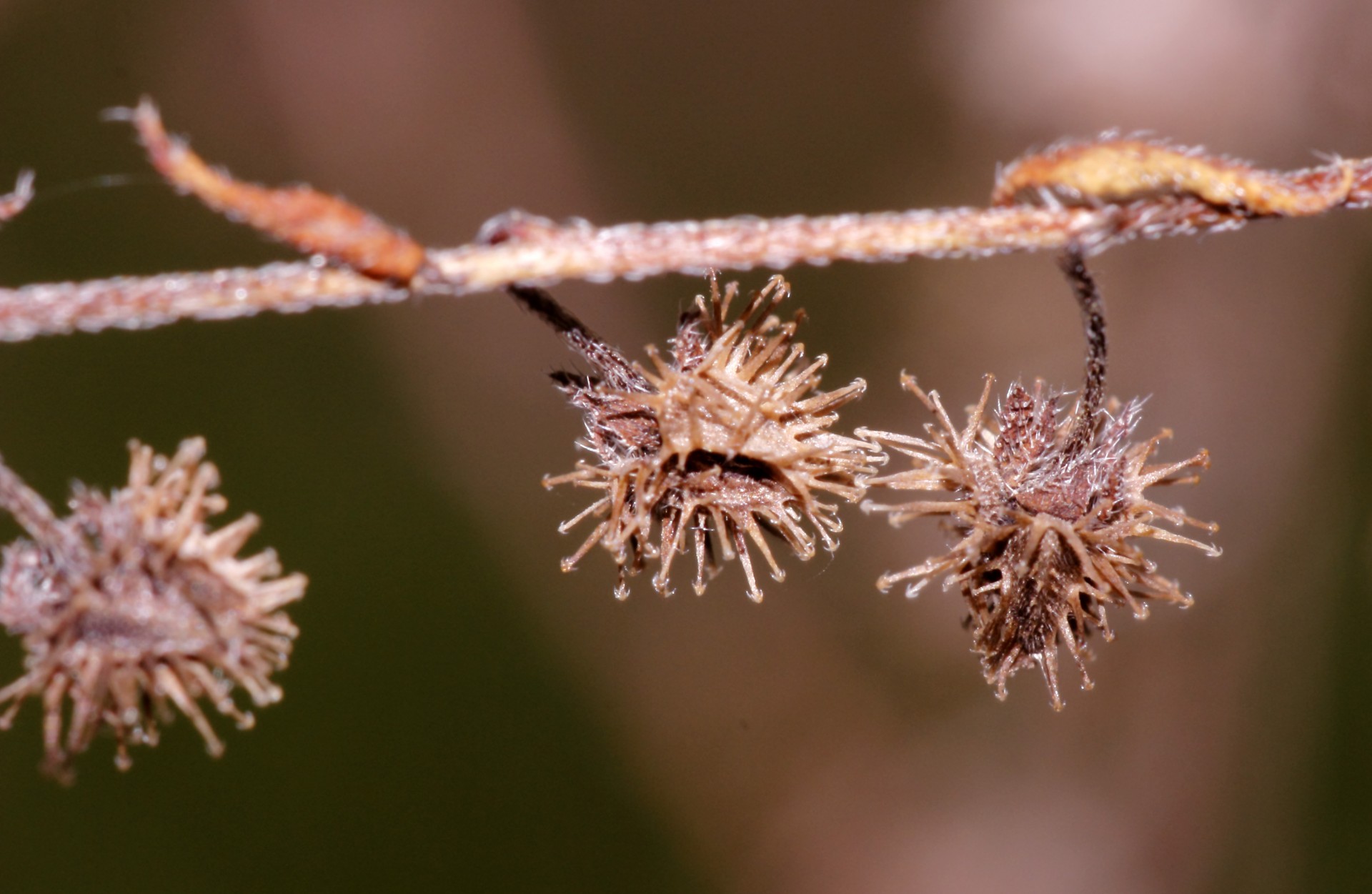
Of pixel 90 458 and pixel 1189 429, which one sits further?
pixel 1189 429

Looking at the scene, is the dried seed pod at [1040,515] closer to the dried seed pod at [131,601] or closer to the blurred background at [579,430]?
the dried seed pod at [131,601]

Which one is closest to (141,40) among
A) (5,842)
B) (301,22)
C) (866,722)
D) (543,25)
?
(301,22)

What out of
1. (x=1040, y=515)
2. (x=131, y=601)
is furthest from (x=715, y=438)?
(x=131, y=601)

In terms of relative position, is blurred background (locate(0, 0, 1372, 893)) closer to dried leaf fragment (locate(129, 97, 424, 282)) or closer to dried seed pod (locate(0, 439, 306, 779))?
dried seed pod (locate(0, 439, 306, 779))

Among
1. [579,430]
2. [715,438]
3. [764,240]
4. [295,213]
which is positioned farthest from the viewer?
[579,430]

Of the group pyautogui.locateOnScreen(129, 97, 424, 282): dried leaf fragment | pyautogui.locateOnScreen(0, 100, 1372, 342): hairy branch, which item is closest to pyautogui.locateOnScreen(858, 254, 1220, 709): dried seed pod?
pyautogui.locateOnScreen(0, 100, 1372, 342): hairy branch

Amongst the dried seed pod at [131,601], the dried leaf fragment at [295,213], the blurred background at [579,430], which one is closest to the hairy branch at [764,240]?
the dried leaf fragment at [295,213]

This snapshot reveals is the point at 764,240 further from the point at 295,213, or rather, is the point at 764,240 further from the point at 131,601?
the point at 131,601

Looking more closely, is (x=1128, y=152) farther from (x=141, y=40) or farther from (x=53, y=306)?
(x=141, y=40)
